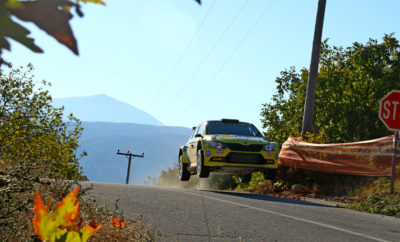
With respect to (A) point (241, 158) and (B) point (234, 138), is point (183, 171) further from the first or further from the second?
(A) point (241, 158)

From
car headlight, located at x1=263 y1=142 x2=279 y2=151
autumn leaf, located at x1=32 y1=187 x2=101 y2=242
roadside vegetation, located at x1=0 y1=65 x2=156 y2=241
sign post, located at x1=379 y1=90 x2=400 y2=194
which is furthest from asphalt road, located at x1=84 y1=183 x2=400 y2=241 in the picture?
car headlight, located at x1=263 y1=142 x2=279 y2=151

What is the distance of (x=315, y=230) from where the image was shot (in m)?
6.66

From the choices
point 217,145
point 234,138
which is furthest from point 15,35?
point 234,138

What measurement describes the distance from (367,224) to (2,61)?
304 inches

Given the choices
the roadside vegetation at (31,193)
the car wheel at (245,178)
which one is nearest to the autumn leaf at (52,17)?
the roadside vegetation at (31,193)

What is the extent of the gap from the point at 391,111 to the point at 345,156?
162 cm

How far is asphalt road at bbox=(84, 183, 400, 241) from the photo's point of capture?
602 cm

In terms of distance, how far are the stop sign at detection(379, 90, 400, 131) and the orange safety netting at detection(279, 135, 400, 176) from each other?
0.32m

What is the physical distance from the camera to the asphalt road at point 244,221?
6.02 m

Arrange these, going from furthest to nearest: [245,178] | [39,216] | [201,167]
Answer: [245,178] < [201,167] < [39,216]

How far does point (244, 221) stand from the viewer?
23.1ft

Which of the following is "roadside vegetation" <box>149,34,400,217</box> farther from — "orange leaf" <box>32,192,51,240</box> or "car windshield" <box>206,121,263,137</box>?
"orange leaf" <box>32,192,51,240</box>

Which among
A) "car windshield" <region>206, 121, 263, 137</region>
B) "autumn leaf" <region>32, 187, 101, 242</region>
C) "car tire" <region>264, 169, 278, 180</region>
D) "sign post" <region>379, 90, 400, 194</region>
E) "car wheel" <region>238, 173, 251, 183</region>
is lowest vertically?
"car wheel" <region>238, 173, 251, 183</region>

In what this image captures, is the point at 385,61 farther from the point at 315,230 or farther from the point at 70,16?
the point at 70,16
